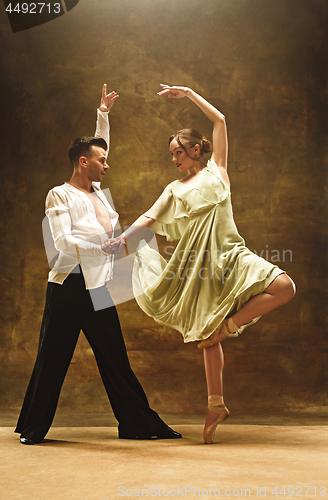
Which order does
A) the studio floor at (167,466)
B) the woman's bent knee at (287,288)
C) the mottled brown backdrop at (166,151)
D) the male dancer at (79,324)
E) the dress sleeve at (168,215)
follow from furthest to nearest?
the mottled brown backdrop at (166,151), the dress sleeve at (168,215), the male dancer at (79,324), the woman's bent knee at (287,288), the studio floor at (167,466)

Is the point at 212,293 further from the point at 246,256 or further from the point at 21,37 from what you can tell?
the point at 21,37

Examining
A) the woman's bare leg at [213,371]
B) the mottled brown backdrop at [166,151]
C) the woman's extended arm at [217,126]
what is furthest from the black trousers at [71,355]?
the mottled brown backdrop at [166,151]

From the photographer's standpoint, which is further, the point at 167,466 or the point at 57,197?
the point at 57,197

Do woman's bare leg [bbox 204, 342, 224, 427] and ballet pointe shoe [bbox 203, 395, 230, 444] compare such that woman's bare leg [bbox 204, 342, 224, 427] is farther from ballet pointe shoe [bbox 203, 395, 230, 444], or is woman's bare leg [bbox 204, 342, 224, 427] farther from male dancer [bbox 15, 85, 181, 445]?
male dancer [bbox 15, 85, 181, 445]

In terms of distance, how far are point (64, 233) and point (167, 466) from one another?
1475mm

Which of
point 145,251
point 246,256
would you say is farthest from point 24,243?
point 246,256

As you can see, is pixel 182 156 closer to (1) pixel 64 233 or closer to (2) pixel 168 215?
(2) pixel 168 215

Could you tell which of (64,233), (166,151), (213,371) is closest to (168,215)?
(64,233)

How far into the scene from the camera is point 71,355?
306 centimetres

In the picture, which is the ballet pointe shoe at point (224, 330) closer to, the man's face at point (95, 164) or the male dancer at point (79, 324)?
the male dancer at point (79, 324)

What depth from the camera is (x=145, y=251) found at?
3.26 meters

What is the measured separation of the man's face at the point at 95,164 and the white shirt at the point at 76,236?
15 cm

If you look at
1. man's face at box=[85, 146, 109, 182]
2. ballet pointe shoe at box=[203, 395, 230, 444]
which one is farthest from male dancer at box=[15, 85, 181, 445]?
ballet pointe shoe at box=[203, 395, 230, 444]

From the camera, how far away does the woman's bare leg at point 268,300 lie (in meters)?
2.79
